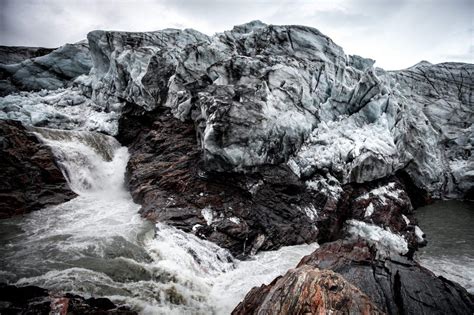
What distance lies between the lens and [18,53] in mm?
41594

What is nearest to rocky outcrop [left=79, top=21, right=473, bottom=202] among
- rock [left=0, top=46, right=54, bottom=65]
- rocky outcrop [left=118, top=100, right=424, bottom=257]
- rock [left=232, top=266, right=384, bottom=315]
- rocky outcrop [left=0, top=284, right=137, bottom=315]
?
rocky outcrop [left=118, top=100, right=424, bottom=257]

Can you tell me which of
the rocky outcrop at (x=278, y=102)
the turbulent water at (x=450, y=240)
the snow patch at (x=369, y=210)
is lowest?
the turbulent water at (x=450, y=240)

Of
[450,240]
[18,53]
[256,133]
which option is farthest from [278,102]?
[18,53]

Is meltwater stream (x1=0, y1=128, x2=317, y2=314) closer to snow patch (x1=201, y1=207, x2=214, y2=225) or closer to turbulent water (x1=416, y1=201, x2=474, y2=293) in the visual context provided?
snow patch (x1=201, y1=207, x2=214, y2=225)

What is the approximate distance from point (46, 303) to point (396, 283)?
9361mm

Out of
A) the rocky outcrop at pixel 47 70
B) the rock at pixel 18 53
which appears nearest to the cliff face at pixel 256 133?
the rocky outcrop at pixel 47 70

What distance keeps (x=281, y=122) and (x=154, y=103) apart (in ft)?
30.6

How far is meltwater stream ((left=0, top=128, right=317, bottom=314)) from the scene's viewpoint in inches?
350

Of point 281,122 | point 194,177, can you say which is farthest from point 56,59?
point 281,122

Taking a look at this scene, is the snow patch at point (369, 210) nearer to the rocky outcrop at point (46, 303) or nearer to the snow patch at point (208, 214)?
the snow patch at point (208, 214)

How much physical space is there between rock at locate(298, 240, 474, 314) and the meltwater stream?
363 cm

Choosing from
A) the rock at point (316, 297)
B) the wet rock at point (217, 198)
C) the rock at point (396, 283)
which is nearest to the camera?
the rock at point (316, 297)

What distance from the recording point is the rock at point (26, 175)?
14148 millimetres

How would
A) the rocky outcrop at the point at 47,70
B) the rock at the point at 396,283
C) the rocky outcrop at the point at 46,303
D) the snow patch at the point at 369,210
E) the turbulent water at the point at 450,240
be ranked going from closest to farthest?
1. the rock at the point at 396,283
2. the rocky outcrop at the point at 46,303
3. the turbulent water at the point at 450,240
4. the snow patch at the point at 369,210
5. the rocky outcrop at the point at 47,70
